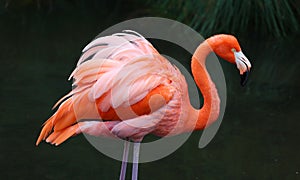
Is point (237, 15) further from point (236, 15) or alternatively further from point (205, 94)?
point (205, 94)

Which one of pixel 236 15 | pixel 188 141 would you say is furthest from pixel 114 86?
pixel 236 15

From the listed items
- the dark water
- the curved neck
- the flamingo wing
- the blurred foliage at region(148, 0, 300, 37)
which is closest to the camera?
the flamingo wing

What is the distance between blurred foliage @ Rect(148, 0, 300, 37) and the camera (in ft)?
23.4

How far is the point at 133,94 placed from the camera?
3242 millimetres

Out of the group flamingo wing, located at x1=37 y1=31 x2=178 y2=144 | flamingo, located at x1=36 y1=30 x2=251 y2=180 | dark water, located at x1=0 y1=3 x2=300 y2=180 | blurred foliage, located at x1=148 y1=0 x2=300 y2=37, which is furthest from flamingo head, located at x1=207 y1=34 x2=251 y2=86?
blurred foliage, located at x1=148 y1=0 x2=300 y2=37

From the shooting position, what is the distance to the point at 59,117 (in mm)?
3381

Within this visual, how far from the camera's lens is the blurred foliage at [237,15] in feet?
23.4

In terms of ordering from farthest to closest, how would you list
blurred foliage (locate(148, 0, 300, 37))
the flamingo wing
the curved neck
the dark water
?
1. blurred foliage (locate(148, 0, 300, 37))
2. the dark water
3. the curved neck
4. the flamingo wing

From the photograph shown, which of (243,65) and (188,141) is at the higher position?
(243,65)

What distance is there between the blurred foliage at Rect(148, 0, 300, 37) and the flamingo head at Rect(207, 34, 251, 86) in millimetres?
3613

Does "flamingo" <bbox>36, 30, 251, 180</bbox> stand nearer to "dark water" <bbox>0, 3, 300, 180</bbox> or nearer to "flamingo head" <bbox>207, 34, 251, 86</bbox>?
"flamingo head" <bbox>207, 34, 251, 86</bbox>

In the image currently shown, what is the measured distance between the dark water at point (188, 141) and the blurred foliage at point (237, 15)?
0.67 feet

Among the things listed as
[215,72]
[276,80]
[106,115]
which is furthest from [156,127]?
[276,80]

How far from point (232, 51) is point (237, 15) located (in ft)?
13.1
